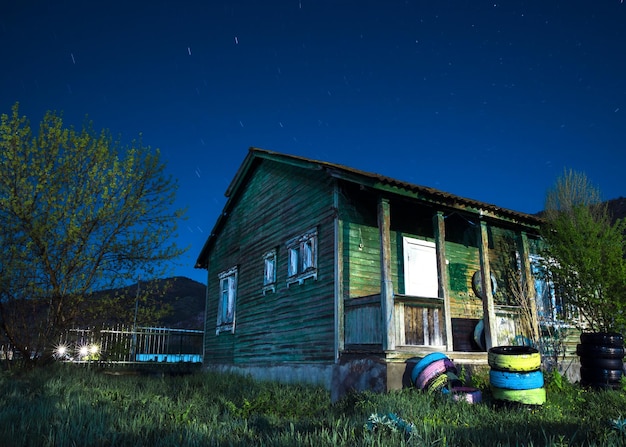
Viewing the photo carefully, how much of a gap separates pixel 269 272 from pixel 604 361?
8.84m

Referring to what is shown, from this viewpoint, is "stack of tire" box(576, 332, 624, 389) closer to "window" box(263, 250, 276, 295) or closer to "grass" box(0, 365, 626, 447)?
"grass" box(0, 365, 626, 447)

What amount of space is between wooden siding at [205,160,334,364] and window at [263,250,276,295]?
193 mm

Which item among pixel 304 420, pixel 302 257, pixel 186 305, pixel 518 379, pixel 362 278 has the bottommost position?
pixel 304 420

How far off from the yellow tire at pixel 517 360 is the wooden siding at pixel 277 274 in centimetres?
406

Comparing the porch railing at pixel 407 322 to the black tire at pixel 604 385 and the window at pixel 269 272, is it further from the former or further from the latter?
the window at pixel 269 272

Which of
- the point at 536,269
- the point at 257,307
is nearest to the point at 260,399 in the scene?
the point at 257,307

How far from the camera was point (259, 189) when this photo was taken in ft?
51.8

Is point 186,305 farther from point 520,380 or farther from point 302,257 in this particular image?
point 520,380

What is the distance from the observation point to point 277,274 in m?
13.5

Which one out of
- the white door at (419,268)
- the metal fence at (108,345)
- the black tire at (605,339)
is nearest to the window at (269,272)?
the white door at (419,268)

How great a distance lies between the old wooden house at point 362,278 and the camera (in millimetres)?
9086

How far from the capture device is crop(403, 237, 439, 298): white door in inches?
459

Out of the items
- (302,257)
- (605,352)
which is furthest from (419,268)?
(605,352)

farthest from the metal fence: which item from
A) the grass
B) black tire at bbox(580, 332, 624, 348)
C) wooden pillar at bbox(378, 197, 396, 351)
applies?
black tire at bbox(580, 332, 624, 348)
